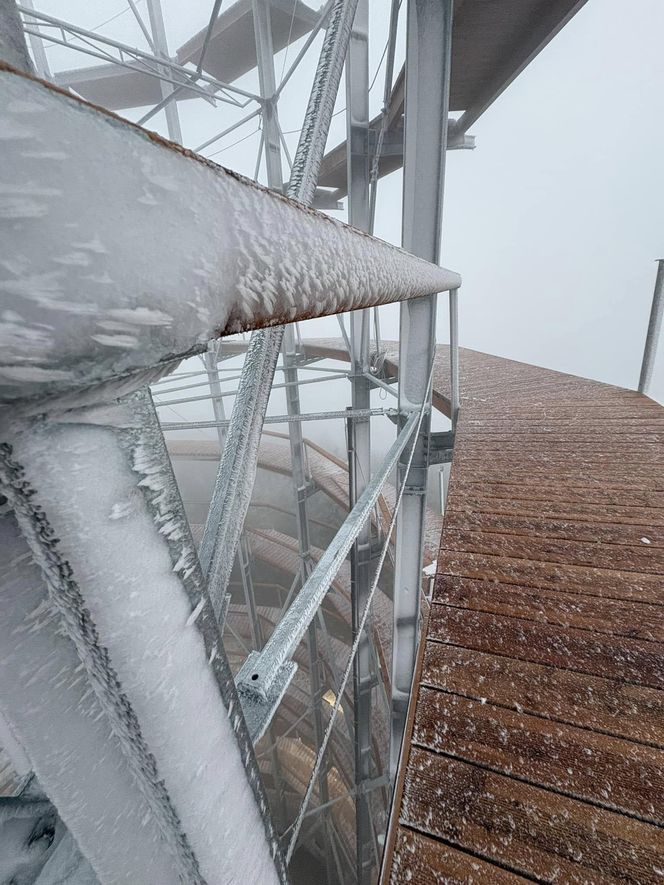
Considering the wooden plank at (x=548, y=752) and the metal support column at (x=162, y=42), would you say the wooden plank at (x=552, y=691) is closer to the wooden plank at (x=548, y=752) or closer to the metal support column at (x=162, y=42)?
the wooden plank at (x=548, y=752)

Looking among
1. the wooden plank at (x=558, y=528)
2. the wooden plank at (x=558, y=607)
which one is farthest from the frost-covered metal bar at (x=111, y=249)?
the wooden plank at (x=558, y=528)

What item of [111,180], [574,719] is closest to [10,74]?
[111,180]

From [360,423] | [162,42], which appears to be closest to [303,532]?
[360,423]

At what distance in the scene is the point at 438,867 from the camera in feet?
2.69

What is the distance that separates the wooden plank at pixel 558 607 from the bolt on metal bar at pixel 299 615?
15.9 inches

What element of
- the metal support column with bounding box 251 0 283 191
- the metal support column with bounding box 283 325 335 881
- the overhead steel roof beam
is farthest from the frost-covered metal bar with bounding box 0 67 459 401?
the metal support column with bounding box 283 325 335 881

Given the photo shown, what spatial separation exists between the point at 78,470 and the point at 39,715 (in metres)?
0.18

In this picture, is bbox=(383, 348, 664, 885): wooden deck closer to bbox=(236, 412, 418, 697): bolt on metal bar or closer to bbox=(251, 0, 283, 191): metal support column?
bbox=(236, 412, 418, 697): bolt on metal bar

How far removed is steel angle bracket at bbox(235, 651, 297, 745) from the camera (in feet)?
Answer: 2.44

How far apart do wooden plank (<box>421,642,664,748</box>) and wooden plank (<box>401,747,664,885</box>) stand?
189mm

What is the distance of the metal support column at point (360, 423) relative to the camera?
3.43 m

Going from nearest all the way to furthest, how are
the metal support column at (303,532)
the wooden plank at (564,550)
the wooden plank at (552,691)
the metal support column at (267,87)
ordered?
1. the wooden plank at (552,691)
2. the wooden plank at (564,550)
3. the metal support column at (267,87)
4. the metal support column at (303,532)

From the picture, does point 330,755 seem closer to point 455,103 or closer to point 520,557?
point 520,557

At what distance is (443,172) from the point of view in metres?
2.31
